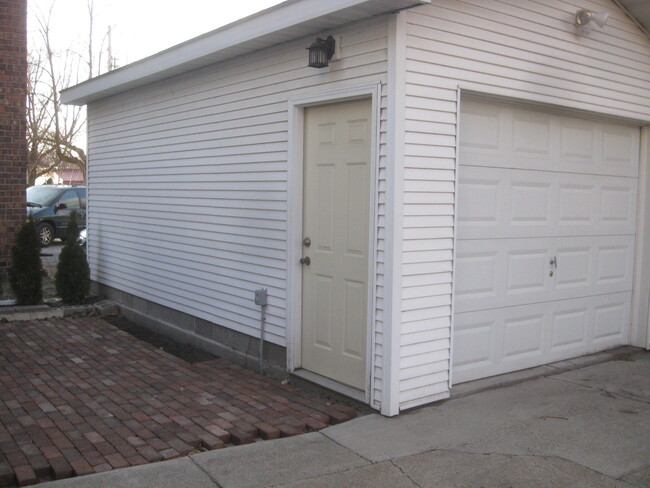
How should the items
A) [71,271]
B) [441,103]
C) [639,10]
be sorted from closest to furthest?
[441,103] < [639,10] < [71,271]

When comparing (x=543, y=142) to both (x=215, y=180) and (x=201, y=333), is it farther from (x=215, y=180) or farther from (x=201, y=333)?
(x=201, y=333)

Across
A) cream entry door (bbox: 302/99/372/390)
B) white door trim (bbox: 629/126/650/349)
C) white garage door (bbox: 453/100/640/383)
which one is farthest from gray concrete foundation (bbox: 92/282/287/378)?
white door trim (bbox: 629/126/650/349)

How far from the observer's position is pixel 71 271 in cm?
914

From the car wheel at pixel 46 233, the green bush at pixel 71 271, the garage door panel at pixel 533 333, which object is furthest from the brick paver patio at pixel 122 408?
the car wheel at pixel 46 233

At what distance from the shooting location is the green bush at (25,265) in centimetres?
845

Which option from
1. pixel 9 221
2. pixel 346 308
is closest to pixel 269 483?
pixel 346 308

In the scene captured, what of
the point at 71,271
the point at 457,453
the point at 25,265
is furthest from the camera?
the point at 71,271

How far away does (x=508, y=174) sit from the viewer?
5.82 m

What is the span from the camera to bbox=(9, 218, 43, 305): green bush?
8.45 meters

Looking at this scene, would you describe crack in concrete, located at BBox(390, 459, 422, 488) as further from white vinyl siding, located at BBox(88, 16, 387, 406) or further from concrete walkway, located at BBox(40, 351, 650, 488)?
white vinyl siding, located at BBox(88, 16, 387, 406)

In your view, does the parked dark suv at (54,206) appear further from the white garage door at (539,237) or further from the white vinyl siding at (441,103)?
the white vinyl siding at (441,103)

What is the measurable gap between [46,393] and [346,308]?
2582 mm

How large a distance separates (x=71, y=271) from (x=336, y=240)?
5125 millimetres

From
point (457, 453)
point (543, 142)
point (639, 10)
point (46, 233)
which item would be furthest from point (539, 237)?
point (46, 233)
